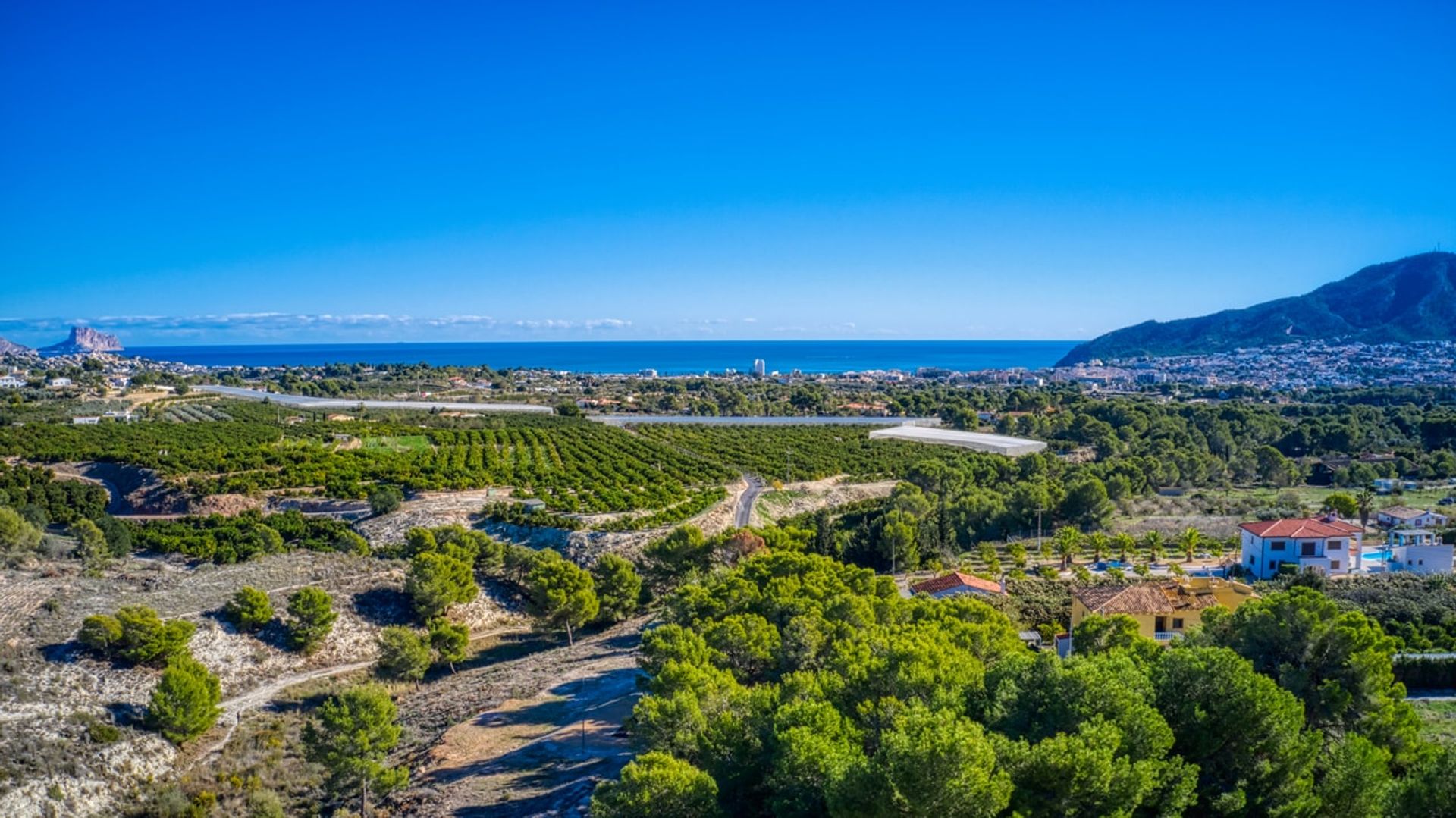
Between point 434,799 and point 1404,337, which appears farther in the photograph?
point 1404,337

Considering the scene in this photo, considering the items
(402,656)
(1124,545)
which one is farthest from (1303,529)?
(402,656)

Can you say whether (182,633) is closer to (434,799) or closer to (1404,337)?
(434,799)

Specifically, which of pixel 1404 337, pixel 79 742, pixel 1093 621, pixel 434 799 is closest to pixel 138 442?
pixel 79 742

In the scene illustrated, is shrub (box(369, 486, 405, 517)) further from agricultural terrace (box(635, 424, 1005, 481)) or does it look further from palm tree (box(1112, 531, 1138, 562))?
palm tree (box(1112, 531, 1138, 562))

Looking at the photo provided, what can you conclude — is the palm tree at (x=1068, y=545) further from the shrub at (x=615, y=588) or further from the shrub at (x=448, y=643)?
the shrub at (x=448, y=643)

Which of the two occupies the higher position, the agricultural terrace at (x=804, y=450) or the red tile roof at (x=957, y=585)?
the agricultural terrace at (x=804, y=450)

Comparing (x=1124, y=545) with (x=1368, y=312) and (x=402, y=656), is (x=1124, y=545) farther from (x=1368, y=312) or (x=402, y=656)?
(x=1368, y=312)

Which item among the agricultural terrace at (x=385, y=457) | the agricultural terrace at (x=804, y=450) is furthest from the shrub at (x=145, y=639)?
the agricultural terrace at (x=804, y=450)
